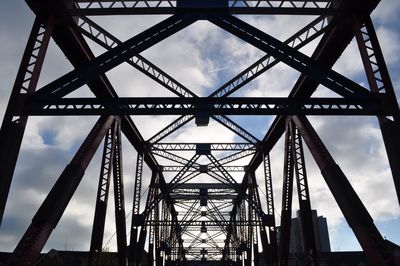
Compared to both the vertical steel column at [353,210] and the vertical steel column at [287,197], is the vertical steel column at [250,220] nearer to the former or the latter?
the vertical steel column at [287,197]

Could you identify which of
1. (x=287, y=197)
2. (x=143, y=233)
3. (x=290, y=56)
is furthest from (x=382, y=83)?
(x=143, y=233)

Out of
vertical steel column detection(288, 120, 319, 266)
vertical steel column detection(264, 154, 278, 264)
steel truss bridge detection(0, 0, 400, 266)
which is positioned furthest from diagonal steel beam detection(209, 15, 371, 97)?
vertical steel column detection(264, 154, 278, 264)

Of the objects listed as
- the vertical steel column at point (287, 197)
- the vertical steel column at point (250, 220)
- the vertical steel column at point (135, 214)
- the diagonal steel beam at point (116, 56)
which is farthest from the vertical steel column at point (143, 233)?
the diagonal steel beam at point (116, 56)

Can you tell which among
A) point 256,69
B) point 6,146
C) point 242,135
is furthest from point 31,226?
point 242,135

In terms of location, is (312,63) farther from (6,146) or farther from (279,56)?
(6,146)

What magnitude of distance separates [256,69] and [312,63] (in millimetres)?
3033

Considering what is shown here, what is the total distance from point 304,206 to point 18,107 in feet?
39.7

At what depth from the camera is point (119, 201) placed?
18.1 meters

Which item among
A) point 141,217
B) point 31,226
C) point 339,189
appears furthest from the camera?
point 141,217

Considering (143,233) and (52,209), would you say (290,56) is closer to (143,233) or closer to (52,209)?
(52,209)

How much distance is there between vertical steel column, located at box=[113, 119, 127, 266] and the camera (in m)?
17.8

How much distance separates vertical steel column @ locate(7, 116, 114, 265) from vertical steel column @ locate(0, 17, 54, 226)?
106cm

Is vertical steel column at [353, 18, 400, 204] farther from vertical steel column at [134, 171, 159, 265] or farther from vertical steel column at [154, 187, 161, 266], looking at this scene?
vertical steel column at [154, 187, 161, 266]

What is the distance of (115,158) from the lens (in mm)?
18094
